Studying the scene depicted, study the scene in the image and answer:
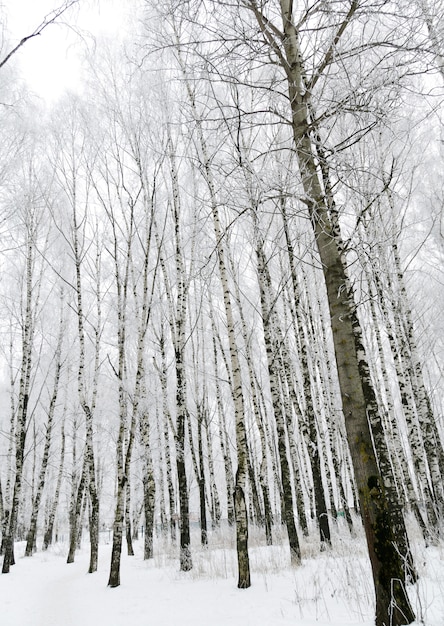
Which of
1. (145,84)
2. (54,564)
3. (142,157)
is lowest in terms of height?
A: (54,564)

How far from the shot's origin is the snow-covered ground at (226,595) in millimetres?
3910

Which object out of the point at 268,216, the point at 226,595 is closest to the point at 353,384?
the point at 226,595

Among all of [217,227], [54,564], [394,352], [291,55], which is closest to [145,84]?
[217,227]

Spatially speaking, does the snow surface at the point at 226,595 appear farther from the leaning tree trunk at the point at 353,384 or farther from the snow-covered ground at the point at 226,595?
the leaning tree trunk at the point at 353,384

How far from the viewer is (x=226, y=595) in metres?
5.35

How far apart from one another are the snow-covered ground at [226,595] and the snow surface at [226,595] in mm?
14

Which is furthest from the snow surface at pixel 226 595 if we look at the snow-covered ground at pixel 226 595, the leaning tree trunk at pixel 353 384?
the leaning tree trunk at pixel 353 384

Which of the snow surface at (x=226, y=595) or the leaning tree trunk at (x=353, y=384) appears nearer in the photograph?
the leaning tree trunk at (x=353, y=384)

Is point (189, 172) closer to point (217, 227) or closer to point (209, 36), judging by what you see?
point (217, 227)

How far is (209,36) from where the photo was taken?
4105 millimetres

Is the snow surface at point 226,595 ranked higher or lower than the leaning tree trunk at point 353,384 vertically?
lower

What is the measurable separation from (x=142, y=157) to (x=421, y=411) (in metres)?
8.06

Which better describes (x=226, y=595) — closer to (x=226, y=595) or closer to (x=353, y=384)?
(x=226, y=595)

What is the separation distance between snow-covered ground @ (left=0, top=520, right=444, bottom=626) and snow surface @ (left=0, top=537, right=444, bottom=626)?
14 mm
